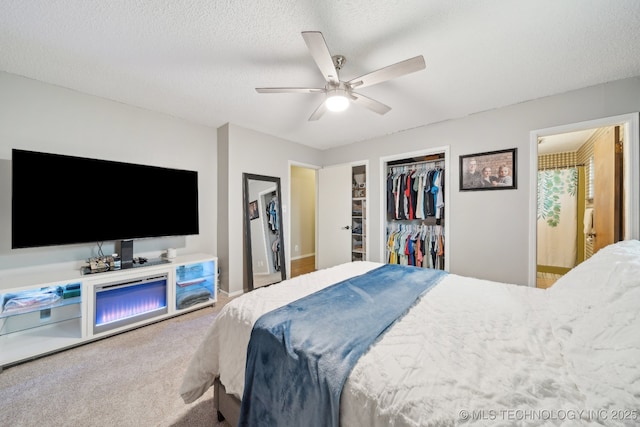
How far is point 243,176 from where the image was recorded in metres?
3.33

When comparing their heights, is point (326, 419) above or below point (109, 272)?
below

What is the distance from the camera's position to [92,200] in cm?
221

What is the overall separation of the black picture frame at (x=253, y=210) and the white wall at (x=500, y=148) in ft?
7.94

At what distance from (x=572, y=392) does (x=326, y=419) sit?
73 cm

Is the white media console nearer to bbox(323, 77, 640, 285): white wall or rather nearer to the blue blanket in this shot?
the blue blanket

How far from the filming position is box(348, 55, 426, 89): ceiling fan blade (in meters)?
1.46

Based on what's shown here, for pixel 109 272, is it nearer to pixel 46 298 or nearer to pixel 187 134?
pixel 46 298

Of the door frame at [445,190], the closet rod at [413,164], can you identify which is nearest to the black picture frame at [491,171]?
the door frame at [445,190]

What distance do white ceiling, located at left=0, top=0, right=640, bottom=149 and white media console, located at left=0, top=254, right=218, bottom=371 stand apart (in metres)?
1.79

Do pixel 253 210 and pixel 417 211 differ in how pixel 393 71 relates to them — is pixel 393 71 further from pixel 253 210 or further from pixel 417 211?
pixel 253 210

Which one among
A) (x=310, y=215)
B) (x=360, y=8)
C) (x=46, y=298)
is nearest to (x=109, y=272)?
(x=46, y=298)

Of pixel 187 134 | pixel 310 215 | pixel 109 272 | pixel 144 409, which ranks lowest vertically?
pixel 144 409

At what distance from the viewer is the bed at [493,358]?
2.06ft

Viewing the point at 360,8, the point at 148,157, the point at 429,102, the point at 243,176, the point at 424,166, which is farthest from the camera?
the point at 424,166
